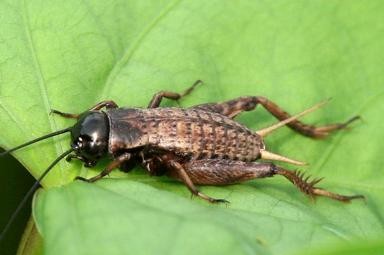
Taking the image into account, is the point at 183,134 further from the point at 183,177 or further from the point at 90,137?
the point at 90,137

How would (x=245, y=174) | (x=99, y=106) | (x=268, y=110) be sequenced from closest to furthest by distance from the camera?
(x=99, y=106)
(x=245, y=174)
(x=268, y=110)

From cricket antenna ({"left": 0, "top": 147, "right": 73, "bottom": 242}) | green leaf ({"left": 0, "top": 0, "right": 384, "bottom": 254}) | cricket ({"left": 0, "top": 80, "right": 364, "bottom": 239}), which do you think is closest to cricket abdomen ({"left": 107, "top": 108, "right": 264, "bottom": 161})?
cricket ({"left": 0, "top": 80, "right": 364, "bottom": 239})

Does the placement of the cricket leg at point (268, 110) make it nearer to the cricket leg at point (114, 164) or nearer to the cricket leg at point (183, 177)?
the cricket leg at point (183, 177)

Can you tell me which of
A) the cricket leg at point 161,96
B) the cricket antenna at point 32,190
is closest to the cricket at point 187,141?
the cricket leg at point 161,96

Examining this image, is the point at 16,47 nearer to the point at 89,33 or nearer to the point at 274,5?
the point at 89,33

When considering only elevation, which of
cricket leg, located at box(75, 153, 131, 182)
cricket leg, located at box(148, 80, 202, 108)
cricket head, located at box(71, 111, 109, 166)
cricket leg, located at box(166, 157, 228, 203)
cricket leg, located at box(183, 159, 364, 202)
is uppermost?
cricket leg, located at box(148, 80, 202, 108)

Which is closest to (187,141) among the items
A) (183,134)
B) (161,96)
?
(183,134)

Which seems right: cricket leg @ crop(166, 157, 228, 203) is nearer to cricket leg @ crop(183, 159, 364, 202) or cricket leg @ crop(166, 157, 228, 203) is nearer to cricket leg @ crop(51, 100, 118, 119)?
cricket leg @ crop(183, 159, 364, 202)
